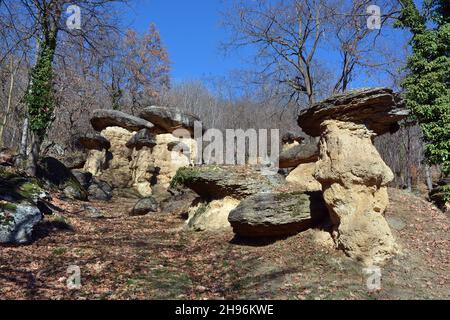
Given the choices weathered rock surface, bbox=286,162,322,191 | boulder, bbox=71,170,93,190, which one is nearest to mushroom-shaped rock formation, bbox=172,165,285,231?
weathered rock surface, bbox=286,162,322,191

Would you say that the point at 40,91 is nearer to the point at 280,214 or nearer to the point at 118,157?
the point at 118,157

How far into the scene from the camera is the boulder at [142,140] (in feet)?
73.0

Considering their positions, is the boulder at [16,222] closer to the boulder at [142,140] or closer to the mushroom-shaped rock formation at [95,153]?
the mushroom-shaped rock formation at [95,153]

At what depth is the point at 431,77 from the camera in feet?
49.9

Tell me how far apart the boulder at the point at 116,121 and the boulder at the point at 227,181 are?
1261cm

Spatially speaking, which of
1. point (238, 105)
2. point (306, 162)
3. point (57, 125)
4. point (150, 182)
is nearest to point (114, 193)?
point (150, 182)

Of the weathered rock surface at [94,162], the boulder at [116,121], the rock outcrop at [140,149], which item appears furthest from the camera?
the boulder at [116,121]

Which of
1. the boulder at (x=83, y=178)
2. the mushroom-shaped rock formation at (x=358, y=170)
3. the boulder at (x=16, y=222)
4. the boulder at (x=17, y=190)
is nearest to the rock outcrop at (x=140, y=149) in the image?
the boulder at (x=83, y=178)

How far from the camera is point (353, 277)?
6621mm

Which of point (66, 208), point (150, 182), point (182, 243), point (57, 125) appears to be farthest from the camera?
point (57, 125)

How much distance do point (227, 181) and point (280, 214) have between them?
8.81ft

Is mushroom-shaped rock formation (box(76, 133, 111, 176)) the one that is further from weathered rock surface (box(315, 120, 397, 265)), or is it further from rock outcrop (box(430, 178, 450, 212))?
rock outcrop (box(430, 178, 450, 212))

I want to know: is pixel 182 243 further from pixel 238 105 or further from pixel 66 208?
pixel 238 105
